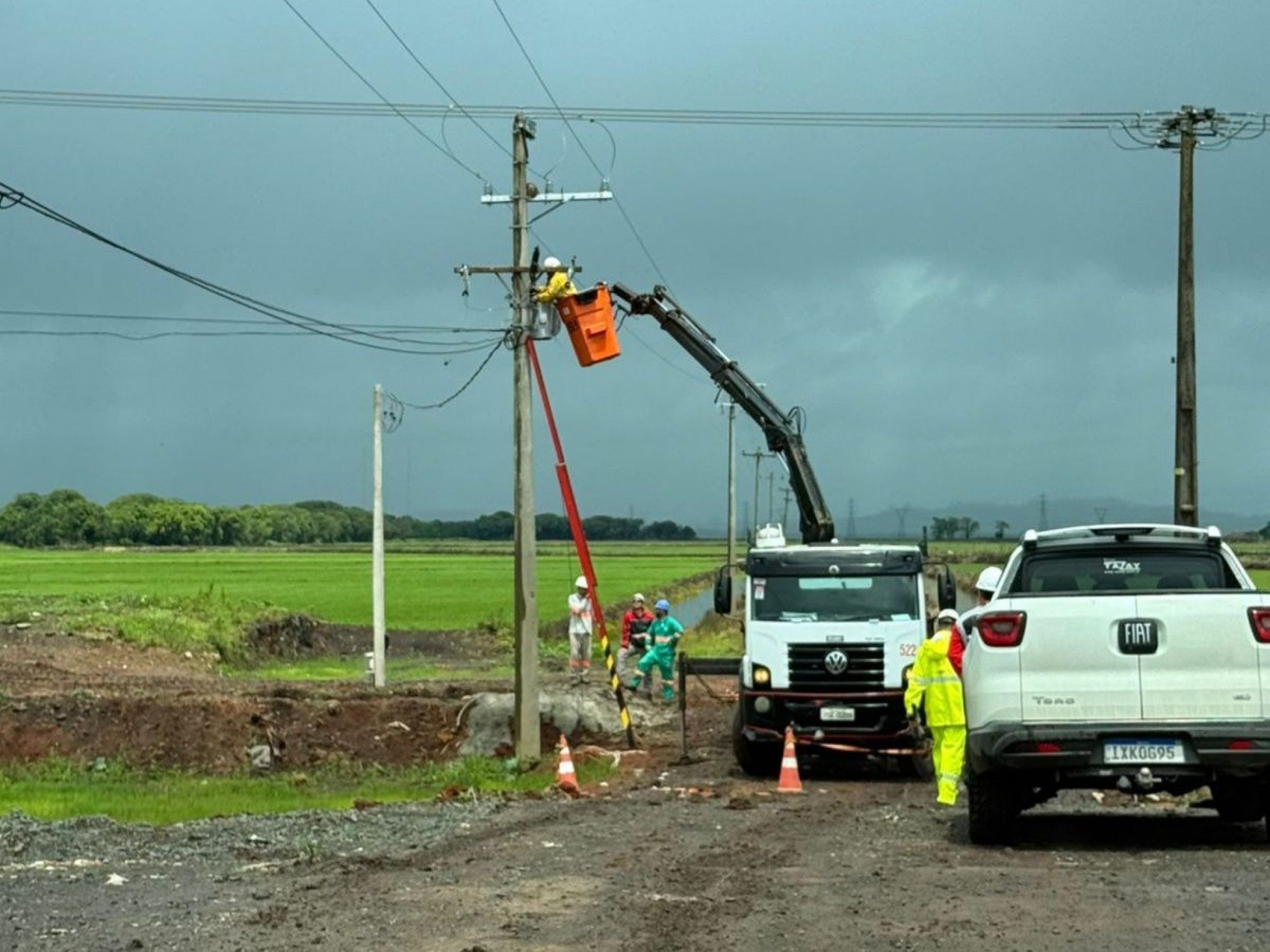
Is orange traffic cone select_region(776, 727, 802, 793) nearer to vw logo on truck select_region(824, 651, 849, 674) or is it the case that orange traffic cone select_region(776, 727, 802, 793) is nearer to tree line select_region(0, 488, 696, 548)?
vw logo on truck select_region(824, 651, 849, 674)

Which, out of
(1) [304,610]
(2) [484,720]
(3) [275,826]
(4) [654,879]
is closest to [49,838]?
(3) [275,826]

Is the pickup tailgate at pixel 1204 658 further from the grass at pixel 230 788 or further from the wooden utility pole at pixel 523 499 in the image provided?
the wooden utility pole at pixel 523 499

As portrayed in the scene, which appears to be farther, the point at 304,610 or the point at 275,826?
the point at 304,610

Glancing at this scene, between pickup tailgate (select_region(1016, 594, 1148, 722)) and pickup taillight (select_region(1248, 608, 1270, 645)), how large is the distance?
2.62 ft

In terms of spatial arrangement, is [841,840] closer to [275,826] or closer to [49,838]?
[275,826]

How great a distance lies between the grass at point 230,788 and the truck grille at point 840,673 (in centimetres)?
306

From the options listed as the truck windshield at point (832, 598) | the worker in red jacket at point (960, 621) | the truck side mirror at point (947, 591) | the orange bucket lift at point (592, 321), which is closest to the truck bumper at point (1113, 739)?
the worker in red jacket at point (960, 621)

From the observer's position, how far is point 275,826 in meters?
16.4

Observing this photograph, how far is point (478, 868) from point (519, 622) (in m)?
14.2

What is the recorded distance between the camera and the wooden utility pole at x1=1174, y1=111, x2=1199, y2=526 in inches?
1257

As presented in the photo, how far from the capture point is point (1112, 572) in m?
14.4

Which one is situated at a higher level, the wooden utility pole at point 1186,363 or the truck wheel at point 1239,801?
the wooden utility pole at point 1186,363

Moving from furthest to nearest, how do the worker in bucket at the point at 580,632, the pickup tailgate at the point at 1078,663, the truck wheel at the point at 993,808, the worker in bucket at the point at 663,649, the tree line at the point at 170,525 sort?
the tree line at the point at 170,525 → the worker in bucket at the point at 580,632 → the worker in bucket at the point at 663,649 → the truck wheel at the point at 993,808 → the pickup tailgate at the point at 1078,663

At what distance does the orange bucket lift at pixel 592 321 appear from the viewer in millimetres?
26578
